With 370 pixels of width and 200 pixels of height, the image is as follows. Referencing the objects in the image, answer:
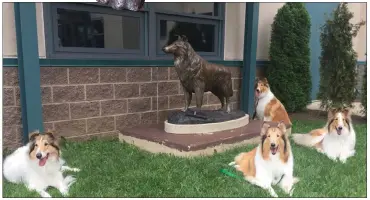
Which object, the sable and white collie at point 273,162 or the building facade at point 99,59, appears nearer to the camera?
the sable and white collie at point 273,162

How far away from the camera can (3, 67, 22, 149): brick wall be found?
4.05 m

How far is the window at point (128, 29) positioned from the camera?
4.45 metres

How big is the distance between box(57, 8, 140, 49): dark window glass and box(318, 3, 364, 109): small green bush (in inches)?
Answer: 155

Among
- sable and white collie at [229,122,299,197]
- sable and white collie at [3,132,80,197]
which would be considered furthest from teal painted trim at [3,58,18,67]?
sable and white collie at [229,122,299,197]

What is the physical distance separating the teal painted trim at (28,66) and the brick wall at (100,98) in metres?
0.17

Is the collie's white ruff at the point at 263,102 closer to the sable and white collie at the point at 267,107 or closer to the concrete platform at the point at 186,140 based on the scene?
the sable and white collie at the point at 267,107

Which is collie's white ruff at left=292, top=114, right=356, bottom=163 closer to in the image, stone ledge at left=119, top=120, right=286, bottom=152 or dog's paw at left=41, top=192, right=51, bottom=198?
stone ledge at left=119, top=120, right=286, bottom=152

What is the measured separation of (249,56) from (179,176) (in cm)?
A: 353

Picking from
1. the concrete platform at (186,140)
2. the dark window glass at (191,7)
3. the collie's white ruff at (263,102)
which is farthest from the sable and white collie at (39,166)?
the collie's white ruff at (263,102)

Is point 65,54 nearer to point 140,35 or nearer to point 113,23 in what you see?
point 113,23

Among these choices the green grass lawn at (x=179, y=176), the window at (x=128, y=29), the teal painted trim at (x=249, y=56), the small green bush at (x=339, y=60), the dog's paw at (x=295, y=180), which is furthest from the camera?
the small green bush at (x=339, y=60)

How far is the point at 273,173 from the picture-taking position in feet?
9.83

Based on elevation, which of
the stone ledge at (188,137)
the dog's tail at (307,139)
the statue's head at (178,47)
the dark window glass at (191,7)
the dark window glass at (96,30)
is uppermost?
the dark window glass at (191,7)

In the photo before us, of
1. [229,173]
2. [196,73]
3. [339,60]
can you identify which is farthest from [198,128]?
[339,60]
